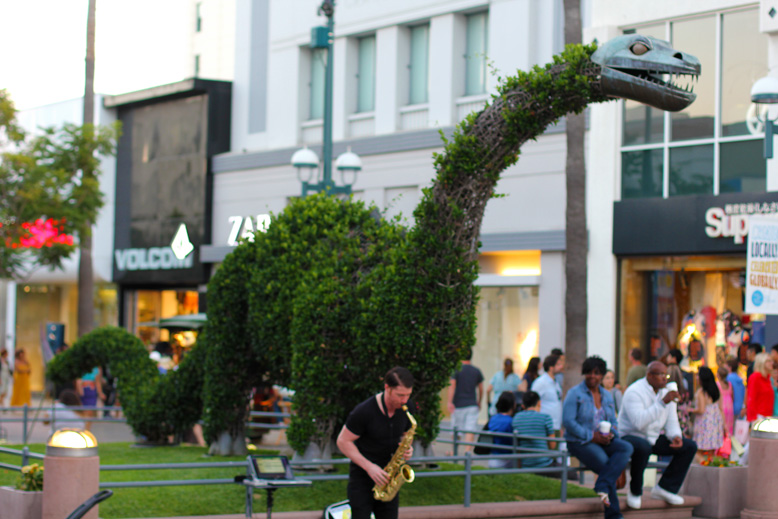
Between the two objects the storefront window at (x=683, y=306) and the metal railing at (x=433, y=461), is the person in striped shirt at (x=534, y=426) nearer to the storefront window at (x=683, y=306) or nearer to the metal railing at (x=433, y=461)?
the metal railing at (x=433, y=461)

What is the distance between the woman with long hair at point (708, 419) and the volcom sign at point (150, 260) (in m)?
17.8

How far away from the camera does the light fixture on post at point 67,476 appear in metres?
8.62

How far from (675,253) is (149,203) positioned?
650 inches

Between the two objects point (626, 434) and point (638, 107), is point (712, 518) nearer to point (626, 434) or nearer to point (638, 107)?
point (626, 434)

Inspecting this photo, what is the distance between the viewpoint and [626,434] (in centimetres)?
1151

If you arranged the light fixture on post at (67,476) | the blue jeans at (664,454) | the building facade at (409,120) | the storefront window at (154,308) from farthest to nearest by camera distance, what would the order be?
the storefront window at (154,308) < the building facade at (409,120) < the blue jeans at (664,454) < the light fixture on post at (67,476)

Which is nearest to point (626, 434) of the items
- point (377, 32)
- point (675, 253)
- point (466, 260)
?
point (466, 260)

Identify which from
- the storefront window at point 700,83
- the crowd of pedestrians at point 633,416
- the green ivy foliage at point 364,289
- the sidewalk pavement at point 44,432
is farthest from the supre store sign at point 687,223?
the sidewalk pavement at point 44,432

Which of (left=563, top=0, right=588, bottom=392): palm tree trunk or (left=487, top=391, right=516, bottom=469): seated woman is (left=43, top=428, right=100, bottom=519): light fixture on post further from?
(left=563, top=0, right=588, bottom=392): palm tree trunk

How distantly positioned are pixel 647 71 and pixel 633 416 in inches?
153

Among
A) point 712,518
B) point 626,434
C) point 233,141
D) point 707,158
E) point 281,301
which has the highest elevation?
point 233,141

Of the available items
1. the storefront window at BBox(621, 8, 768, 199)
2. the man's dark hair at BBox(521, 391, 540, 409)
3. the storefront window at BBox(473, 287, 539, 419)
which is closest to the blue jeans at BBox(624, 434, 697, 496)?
the man's dark hair at BBox(521, 391, 540, 409)

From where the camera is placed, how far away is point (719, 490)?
12.2 metres

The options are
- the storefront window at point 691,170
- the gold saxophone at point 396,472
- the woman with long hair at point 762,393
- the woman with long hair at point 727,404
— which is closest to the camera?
the gold saxophone at point 396,472
